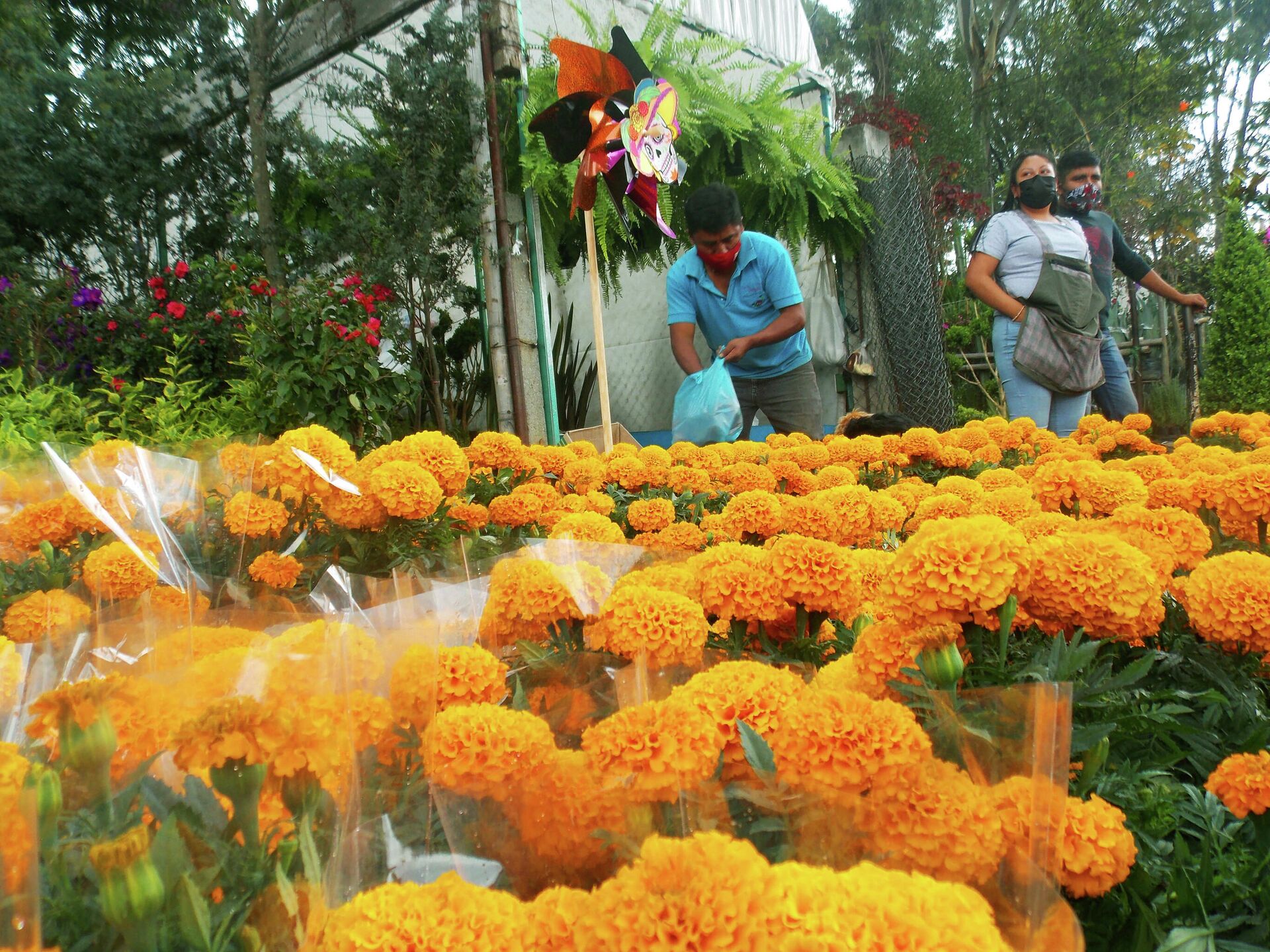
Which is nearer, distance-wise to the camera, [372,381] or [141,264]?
[372,381]

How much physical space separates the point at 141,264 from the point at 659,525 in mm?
7220

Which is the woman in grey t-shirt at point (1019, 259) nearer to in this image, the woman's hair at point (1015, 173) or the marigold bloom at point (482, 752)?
the woman's hair at point (1015, 173)

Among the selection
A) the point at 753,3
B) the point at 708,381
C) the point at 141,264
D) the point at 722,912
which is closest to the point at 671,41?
the point at 753,3

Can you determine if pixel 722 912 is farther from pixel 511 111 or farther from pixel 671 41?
pixel 671 41

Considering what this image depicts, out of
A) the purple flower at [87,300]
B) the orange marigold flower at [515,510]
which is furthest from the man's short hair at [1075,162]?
the purple flower at [87,300]

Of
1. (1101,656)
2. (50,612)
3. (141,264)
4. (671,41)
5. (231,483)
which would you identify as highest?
(671,41)

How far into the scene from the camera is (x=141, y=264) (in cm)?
742

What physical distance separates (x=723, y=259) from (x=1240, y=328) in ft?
15.3

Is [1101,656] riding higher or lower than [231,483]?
lower

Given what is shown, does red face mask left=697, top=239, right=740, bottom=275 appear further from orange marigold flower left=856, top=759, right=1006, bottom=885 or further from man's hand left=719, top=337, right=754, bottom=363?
orange marigold flower left=856, top=759, right=1006, bottom=885

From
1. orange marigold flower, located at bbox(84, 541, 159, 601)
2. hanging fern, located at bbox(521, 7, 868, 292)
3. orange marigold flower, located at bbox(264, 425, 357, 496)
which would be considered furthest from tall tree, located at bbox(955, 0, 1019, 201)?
orange marigold flower, located at bbox(84, 541, 159, 601)

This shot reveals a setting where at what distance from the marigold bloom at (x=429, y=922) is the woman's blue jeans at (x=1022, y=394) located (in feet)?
13.6

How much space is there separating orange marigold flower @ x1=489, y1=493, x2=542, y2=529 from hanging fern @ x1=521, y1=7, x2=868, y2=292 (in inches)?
171

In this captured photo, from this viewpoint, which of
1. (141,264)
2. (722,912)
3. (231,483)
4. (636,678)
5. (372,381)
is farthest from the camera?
(141,264)
